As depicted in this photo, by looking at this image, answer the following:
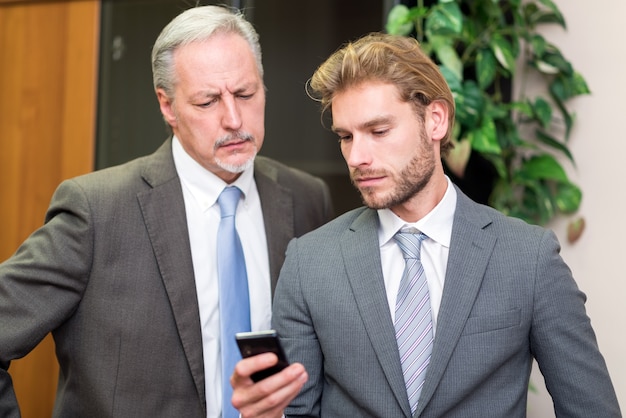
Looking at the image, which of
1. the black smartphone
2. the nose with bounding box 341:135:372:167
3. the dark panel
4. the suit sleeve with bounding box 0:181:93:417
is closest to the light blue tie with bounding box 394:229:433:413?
the nose with bounding box 341:135:372:167

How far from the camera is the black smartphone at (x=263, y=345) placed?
1.48 meters

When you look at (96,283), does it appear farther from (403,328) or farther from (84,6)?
(84,6)

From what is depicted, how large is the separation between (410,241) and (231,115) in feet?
1.94

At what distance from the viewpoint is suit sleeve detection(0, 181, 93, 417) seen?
1.98m

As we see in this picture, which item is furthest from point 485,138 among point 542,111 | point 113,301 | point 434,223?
point 113,301

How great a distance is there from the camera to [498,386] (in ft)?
5.72

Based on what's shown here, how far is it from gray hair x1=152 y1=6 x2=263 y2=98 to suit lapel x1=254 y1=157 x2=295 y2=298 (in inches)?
13.1

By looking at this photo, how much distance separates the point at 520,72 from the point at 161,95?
1.37m

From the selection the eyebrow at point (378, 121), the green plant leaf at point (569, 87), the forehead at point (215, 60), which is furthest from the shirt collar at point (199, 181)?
the green plant leaf at point (569, 87)

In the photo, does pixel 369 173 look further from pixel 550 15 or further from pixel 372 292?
pixel 550 15

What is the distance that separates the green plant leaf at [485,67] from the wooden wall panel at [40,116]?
1.65 meters

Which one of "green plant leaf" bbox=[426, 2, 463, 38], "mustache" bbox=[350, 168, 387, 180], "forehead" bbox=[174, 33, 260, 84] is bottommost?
"mustache" bbox=[350, 168, 387, 180]

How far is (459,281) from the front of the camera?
178cm

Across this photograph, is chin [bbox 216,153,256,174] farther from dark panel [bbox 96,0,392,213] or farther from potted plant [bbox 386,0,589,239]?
dark panel [bbox 96,0,392,213]
